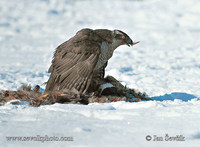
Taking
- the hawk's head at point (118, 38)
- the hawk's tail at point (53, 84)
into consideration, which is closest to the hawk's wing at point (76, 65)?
the hawk's tail at point (53, 84)

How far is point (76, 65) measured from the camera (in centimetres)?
572

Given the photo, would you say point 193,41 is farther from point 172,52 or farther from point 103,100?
point 103,100

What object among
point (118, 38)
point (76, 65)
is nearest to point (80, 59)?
point (76, 65)

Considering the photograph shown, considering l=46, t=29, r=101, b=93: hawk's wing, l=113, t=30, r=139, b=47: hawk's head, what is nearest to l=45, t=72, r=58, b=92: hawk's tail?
l=46, t=29, r=101, b=93: hawk's wing

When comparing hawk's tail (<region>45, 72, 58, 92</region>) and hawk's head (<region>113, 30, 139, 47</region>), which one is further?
hawk's head (<region>113, 30, 139, 47</region>)

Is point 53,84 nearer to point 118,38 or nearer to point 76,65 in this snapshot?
point 76,65

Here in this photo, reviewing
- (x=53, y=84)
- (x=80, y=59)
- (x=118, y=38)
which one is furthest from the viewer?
(x=118, y=38)

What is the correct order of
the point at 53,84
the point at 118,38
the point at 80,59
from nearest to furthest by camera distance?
the point at 80,59, the point at 53,84, the point at 118,38

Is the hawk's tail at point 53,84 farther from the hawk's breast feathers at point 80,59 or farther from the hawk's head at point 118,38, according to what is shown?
the hawk's head at point 118,38

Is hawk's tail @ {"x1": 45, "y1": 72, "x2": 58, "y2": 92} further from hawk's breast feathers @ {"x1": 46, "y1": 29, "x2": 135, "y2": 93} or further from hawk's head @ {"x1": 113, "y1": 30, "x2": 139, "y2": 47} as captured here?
hawk's head @ {"x1": 113, "y1": 30, "x2": 139, "y2": 47}

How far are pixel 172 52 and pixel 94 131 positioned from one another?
33.1ft

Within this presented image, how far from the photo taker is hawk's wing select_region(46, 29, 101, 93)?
18.2ft

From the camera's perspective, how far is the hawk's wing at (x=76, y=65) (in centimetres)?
556

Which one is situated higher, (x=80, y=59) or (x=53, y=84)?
(x=80, y=59)
